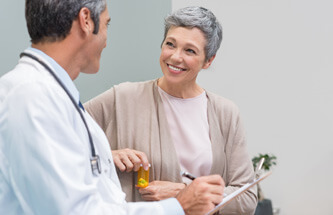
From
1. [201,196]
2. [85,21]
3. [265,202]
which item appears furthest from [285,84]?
[85,21]

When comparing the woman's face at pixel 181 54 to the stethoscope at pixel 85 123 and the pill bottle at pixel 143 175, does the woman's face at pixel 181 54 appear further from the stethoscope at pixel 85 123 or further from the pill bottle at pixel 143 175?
the stethoscope at pixel 85 123

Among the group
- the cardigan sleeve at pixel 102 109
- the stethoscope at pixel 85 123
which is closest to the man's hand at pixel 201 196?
the stethoscope at pixel 85 123

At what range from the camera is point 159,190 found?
168 cm

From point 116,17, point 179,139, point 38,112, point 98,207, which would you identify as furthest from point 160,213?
point 116,17

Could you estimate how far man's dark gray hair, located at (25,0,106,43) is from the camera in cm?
107

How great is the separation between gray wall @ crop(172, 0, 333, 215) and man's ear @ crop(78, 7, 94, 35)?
3.40 meters

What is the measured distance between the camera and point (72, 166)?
0.92 meters

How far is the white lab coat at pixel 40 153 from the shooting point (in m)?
0.89

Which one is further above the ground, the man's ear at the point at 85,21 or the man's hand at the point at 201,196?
the man's ear at the point at 85,21

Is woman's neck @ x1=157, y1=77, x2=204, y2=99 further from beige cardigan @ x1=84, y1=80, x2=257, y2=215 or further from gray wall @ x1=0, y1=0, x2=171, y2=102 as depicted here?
gray wall @ x1=0, y1=0, x2=171, y2=102

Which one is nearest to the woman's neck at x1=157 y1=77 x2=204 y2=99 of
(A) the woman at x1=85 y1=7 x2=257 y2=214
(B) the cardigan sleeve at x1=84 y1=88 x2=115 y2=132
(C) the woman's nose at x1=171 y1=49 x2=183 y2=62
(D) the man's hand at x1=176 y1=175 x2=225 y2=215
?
(A) the woman at x1=85 y1=7 x2=257 y2=214

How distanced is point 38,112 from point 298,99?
402cm

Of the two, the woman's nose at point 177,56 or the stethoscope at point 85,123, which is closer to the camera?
the stethoscope at point 85,123

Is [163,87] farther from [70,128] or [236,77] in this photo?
[236,77]
